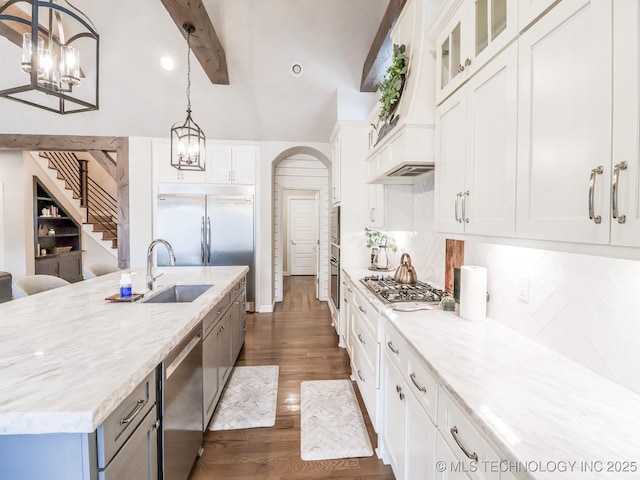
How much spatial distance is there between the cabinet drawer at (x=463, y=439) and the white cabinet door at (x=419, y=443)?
0.11 metres

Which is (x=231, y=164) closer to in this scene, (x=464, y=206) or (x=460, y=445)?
(x=464, y=206)

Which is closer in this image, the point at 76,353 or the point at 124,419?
the point at 124,419

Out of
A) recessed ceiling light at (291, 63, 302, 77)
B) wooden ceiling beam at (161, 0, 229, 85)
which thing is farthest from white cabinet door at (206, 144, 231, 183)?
recessed ceiling light at (291, 63, 302, 77)

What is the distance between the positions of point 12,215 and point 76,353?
241 inches

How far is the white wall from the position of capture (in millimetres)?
5270

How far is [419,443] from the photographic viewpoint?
1253 millimetres

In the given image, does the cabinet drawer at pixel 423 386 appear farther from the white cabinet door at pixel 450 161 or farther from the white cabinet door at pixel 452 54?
the white cabinet door at pixel 452 54

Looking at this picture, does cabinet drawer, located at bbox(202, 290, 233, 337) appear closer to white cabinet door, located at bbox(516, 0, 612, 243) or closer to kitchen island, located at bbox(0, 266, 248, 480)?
kitchen island, located at bbox(0, 266, 248, 480)

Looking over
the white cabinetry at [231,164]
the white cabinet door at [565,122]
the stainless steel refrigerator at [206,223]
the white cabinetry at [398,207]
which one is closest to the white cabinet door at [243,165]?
the white cabinetry at [231,164]

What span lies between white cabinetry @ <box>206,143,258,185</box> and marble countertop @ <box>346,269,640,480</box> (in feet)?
13.1

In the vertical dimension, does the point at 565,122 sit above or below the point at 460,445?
above

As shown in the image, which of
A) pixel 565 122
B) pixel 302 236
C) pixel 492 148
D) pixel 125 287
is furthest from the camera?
pixel 302 236

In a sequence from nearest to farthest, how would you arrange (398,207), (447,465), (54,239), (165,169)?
1. (447,465)
2. (398,207)
3. (165,169)
4. (54,239)

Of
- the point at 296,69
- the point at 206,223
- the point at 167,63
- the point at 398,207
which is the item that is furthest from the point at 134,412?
the point at 167,63
